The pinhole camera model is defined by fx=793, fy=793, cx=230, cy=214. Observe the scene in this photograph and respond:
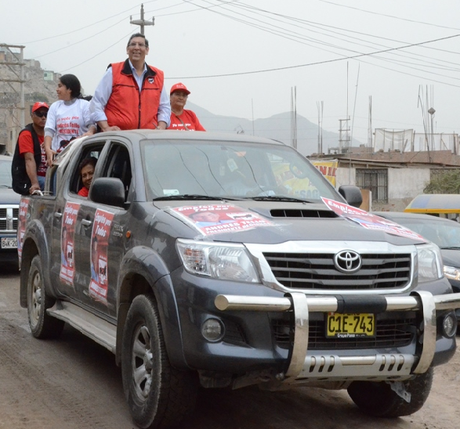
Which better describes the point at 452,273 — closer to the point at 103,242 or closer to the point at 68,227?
the point at 68,227

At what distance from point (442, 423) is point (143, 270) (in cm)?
230

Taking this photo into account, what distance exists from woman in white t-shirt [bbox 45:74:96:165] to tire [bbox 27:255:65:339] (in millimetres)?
1767

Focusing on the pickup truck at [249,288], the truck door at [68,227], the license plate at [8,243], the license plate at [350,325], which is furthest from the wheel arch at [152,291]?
the license plate at [8,243]

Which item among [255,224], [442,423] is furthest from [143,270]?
[442,423]

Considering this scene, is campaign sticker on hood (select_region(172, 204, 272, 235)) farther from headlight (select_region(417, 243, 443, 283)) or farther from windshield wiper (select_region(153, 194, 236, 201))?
headlight (select_region(417, 243, 443, 283))

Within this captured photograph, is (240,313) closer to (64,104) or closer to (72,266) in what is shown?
(72,266)

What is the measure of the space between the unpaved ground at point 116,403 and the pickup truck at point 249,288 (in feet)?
0.87

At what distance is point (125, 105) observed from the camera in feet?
26.8

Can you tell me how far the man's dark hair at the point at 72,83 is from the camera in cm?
928

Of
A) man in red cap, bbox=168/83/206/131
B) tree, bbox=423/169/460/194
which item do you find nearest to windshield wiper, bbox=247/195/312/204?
man in red cap, bbox=168/83/206/131

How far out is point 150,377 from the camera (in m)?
4.65

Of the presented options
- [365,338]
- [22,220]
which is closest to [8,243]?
[22,220]

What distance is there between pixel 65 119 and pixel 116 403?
4586mm

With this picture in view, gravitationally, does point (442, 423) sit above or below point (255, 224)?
below
